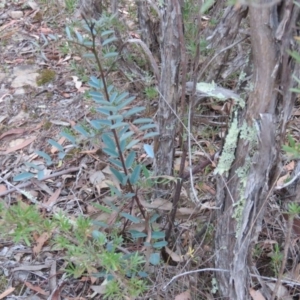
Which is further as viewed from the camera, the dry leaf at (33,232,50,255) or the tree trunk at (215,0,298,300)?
the dry leaf at (33,232,50,255)

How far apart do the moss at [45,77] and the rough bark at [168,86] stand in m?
1.08

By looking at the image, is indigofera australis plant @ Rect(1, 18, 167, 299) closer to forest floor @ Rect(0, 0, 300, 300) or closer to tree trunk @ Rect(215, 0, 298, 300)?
forest floor @ Rect(0, 0, 300, 300)

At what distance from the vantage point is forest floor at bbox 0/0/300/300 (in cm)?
140

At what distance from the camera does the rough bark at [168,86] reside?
1309mm

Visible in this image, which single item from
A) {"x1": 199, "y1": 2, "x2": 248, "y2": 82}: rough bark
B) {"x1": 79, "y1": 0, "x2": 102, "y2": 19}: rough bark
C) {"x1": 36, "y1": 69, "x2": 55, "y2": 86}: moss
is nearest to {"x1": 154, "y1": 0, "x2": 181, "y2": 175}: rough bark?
{"x1": 199, "y1": 2, "x2": 248, "y2": 82}: rough bark

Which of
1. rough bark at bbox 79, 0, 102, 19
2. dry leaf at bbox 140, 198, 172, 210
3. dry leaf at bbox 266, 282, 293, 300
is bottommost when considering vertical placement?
dry leaf at bbox 266, 282, 293, 300

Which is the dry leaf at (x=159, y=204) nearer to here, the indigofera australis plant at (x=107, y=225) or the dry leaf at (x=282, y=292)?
the indigofera australis plant at (x=107, y=225)

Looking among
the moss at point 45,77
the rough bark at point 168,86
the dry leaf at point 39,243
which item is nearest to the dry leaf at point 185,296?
the rough bark at point 168,86

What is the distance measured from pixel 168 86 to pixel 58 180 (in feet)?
2.28

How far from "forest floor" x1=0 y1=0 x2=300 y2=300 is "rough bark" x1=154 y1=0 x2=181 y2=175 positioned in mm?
129

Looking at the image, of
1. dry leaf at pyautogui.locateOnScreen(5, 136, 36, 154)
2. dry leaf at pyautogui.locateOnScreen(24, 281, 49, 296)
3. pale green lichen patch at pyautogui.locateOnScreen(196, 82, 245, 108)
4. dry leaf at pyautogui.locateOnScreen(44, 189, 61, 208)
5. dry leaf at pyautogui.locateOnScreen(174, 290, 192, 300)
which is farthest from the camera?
dry leaf at pyautogui.locateOnScreen(5, 136, 36, 154)

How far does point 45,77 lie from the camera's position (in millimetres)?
2395

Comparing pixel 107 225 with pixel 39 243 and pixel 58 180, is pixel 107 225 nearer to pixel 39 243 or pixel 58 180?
pixel 39 243

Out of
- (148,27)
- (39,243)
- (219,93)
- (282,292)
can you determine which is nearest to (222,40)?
(219,93)
